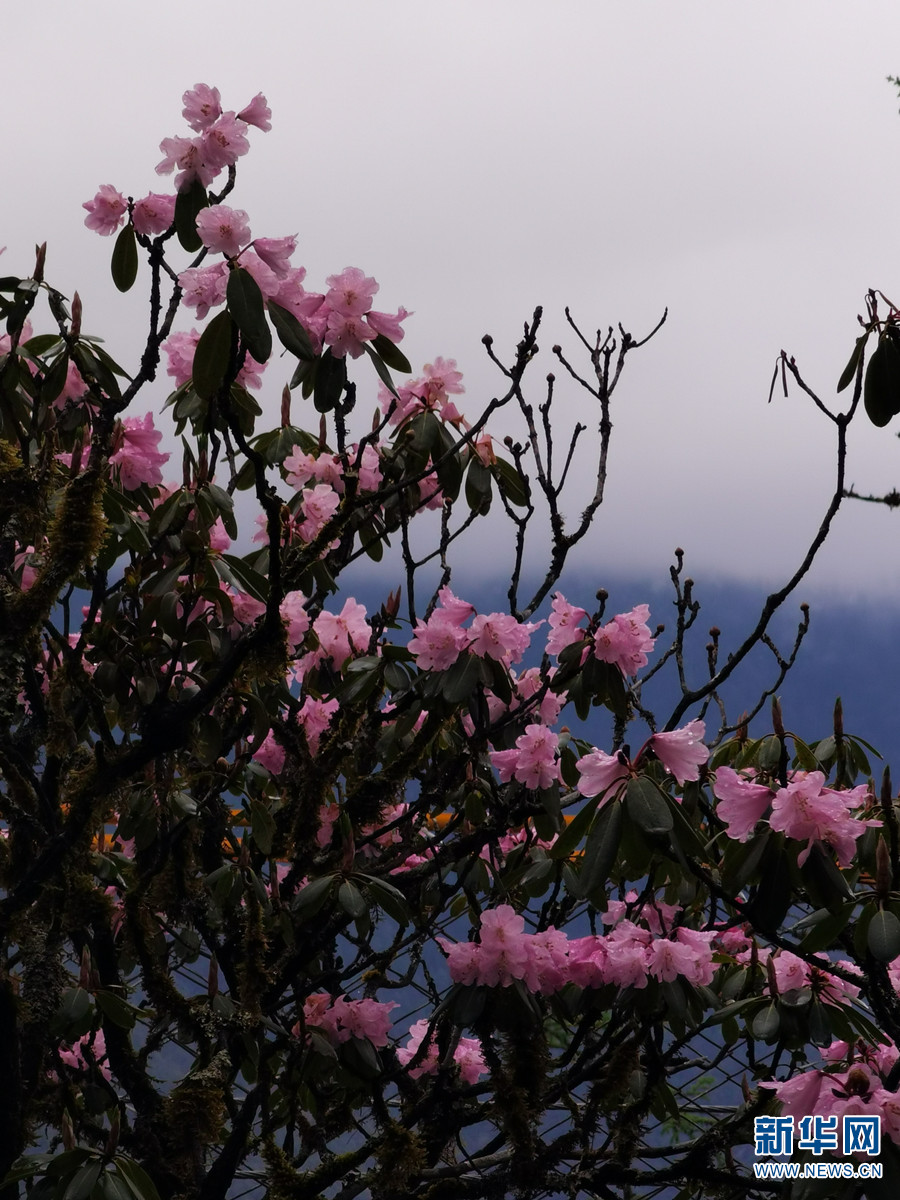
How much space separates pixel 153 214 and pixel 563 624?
1085 mm

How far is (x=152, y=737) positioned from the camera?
1.95 metres

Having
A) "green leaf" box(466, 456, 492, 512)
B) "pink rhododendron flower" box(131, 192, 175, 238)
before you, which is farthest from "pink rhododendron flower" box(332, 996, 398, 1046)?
"pink rhododendron flower" box(131, 192, 175, 238)

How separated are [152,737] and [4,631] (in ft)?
0.94

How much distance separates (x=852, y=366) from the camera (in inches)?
83.8

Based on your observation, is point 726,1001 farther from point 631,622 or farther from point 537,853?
point 631,622

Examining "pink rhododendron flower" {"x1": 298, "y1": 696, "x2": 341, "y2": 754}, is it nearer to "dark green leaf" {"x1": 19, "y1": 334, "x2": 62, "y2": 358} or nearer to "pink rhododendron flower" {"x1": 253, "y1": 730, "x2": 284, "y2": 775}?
"pink rhododendron flower" {"x1": 253, "y1": 730, "x2": 284, "y2": 775}

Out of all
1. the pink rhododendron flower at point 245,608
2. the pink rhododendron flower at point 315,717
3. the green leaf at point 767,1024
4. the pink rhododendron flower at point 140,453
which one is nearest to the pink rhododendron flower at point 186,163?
the pink rhododendron flower at point 140,453

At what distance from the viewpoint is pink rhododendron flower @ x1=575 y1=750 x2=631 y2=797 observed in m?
1.90

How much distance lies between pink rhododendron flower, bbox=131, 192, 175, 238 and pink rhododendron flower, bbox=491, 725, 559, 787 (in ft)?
3.83

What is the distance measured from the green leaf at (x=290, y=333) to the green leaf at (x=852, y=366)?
0.97m

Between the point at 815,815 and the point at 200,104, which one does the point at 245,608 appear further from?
the point at 815,815

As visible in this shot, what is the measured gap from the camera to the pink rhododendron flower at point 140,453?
255 cm

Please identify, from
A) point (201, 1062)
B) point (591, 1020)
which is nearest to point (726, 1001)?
point (591, 1020)

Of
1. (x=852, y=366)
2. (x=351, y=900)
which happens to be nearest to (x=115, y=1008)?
(x=351, y=900)
